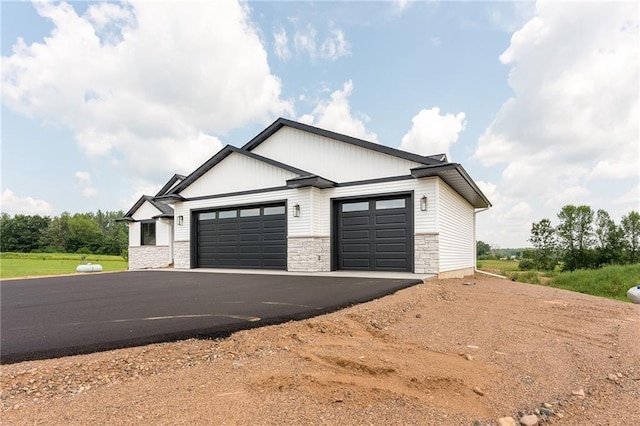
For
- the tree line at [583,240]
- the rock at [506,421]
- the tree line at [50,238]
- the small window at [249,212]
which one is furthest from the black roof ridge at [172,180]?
the tree line at [50,238]

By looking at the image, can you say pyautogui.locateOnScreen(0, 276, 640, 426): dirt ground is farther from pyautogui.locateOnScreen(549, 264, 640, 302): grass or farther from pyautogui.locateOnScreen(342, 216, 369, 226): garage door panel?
pyautogui.locateOnScreen(549, 264, 640, 302): grass

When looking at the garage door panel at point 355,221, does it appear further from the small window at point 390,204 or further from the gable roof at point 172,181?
the gable roof at point 172,181

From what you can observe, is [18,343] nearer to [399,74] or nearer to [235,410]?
[235,410]

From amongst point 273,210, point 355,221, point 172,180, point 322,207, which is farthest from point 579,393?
point 172,180

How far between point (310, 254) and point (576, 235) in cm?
2692

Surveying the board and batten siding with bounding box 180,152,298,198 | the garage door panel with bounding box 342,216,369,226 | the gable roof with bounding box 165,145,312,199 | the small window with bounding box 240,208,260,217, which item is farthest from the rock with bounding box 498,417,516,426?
the small window with bounding box 240,208,260,217

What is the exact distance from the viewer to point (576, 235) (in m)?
26.1

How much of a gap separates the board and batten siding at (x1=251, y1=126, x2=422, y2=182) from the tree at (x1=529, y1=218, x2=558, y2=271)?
24078 millimetres

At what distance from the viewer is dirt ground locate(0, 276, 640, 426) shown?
1.88 meters

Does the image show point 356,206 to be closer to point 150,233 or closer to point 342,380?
point 342,380

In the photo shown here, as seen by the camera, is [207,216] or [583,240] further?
[583,240]

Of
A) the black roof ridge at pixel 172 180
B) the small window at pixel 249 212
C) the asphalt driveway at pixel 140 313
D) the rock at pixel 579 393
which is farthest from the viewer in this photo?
the black roof ridge at pixel 172 180

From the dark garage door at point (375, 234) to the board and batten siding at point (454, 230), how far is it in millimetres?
969

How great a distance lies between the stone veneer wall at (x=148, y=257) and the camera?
54.7 ft
